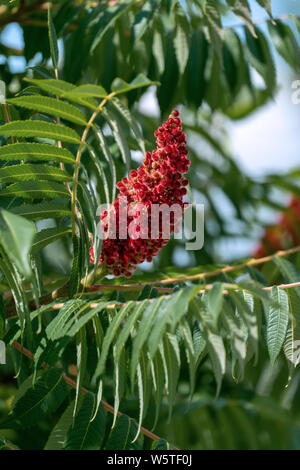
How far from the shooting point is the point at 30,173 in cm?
192

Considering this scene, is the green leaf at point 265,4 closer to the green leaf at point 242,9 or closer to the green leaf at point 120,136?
the green leaf at point 242,9

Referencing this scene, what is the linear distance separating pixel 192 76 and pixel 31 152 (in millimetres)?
1414

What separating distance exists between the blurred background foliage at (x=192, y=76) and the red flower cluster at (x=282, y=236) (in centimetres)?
66

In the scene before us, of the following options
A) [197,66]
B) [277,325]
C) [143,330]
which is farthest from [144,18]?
[143,330]

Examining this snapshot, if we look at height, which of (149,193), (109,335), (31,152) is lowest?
(109,335)

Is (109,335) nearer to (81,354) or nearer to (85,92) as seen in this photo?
(81,354)

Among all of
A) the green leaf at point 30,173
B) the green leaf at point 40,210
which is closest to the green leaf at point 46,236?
the green leaf at point 40,210

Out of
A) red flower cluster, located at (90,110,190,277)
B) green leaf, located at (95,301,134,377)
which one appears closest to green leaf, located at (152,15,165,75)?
red flower cluster, located at (90,110,190,277)

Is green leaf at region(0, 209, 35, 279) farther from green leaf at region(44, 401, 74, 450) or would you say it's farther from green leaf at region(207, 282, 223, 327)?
green leaf at region(44, 401, 74, 450)

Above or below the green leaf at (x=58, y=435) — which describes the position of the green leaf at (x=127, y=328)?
above

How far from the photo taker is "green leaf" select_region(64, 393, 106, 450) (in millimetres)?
1978

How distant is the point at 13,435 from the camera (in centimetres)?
315

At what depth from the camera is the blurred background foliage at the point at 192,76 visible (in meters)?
2.81

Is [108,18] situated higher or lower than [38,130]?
higher
